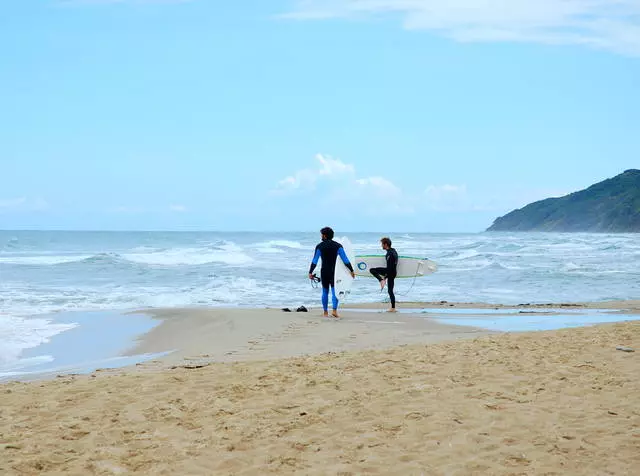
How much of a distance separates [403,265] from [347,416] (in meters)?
12.1

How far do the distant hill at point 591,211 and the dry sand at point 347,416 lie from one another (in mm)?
125164

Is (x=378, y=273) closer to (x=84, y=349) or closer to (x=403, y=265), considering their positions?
(x=403, y=265)

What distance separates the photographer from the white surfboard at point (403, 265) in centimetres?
1614

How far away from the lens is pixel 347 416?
541cm

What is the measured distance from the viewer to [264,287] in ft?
69.4

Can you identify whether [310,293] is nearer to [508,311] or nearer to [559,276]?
[508,311]

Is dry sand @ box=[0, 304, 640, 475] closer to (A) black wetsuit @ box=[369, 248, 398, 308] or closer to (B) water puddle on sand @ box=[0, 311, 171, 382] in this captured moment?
(B) water puddle on sand @ box=[0, 311, 171, 382]

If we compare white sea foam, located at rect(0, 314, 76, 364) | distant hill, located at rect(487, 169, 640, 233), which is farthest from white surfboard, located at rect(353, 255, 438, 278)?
distant hill, located at rect(487, 169, 640, 233)

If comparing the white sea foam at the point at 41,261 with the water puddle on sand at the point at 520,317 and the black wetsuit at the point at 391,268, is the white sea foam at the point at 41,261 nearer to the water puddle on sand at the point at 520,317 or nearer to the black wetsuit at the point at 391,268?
the black wetsuit at the point at 391,268

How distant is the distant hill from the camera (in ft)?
417

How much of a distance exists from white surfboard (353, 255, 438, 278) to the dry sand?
793 centimetres

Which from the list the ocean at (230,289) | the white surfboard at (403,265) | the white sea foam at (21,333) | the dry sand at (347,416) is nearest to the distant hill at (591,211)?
the ocean at (230,289)

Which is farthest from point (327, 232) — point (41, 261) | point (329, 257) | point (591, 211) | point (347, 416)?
point (591, 211)

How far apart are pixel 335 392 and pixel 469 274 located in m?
21.4
